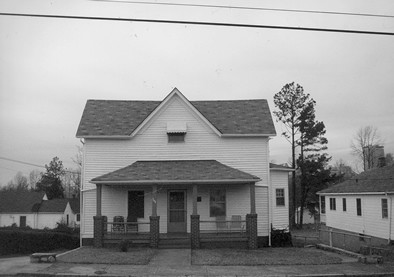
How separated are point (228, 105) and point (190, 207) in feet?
24.2

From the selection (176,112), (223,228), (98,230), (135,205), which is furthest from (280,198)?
(98,230)

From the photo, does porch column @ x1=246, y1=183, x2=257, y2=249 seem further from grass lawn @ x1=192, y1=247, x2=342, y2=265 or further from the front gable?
the front gable

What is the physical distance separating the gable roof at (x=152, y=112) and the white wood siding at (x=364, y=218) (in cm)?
953

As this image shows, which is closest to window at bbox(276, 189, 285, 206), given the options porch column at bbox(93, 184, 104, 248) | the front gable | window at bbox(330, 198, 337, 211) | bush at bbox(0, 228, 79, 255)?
the front gable

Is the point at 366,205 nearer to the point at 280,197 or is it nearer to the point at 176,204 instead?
the point at 280,197

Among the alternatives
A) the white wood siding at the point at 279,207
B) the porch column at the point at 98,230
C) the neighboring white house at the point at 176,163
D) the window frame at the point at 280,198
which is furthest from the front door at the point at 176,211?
the window frame at the point at 280,198

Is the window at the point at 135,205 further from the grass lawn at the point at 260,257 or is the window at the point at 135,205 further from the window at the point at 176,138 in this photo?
the grass lawn at the point at 260,257

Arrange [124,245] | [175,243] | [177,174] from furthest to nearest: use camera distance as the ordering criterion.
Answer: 1. [177,174]
2. [175,243]
3. [124,245]

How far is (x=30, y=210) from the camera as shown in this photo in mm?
58000

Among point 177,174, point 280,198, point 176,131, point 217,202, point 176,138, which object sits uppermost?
point 176,131

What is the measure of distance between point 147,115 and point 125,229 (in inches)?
255

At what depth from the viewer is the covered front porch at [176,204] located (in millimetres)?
21250

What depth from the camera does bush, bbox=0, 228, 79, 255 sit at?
2528 cm

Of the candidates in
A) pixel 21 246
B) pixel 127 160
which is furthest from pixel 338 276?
pixel 21 246
